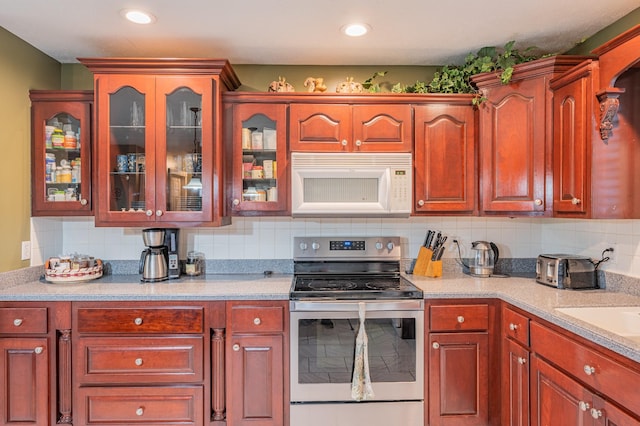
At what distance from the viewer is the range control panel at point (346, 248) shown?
8.57 ft

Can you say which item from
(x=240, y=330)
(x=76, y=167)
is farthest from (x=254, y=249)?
(x=76, y=167)

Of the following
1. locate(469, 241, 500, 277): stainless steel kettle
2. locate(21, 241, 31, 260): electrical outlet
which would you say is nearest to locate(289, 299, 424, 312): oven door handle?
locate(469, 241, 500, 277): stainless steel kettle

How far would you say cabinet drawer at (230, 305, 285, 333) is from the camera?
2.06m

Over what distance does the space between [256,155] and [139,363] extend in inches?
54.4

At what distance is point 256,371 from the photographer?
6.75ft

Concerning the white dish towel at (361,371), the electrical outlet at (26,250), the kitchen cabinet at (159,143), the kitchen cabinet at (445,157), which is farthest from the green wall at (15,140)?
the kitchen cabinet at (445,157)

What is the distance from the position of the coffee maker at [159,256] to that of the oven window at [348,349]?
0.99 meters

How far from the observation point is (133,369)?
204cm

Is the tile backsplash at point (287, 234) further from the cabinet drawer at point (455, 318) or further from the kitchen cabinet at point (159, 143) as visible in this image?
the cabinet drawer at point (455, 318)

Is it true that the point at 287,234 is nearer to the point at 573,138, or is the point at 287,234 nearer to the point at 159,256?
the point at 159,256

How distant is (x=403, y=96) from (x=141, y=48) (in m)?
1.73

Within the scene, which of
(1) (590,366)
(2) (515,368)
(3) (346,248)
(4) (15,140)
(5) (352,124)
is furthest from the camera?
(3) (346,248)

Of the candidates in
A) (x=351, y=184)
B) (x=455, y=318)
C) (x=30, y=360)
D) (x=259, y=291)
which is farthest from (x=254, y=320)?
(x=30, y=360)

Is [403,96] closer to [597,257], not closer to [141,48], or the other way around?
[597,257]
